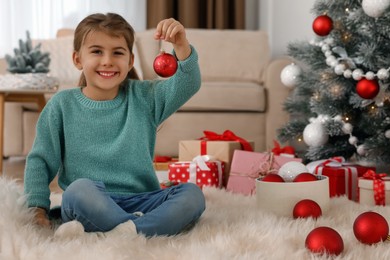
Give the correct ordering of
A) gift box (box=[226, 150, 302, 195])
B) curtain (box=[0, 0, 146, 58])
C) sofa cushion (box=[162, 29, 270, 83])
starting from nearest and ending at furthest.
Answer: gift box (box=[226, 150, 302, 195]), sofa cushion (box=[162, 29, 270, 83]), curtain (box=[0, 0, 146, 58])

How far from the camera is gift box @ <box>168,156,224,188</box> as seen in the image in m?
2.02

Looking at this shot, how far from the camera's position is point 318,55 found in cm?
238

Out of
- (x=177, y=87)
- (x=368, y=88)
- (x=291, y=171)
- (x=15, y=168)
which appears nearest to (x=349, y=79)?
(x=368, y=88)

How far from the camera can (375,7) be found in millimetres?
2006

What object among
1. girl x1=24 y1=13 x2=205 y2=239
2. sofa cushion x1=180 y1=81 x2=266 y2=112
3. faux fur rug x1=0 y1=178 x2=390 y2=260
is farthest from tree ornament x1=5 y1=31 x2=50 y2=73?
faux fur rug x1=0 y1=178 x2=390 y2=260

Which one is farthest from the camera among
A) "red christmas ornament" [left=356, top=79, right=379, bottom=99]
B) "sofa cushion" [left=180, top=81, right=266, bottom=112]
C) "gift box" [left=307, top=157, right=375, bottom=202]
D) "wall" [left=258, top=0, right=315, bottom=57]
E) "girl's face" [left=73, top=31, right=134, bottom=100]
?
"wall" [left=258, top=0, right=315, bottom=57]

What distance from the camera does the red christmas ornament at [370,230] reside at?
109 cm

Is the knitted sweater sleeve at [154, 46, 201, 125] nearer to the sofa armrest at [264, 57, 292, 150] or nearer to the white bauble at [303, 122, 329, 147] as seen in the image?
the white bauble at [303, 122, 329, 147]

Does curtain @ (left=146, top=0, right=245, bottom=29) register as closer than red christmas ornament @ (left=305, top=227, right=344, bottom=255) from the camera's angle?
→ No

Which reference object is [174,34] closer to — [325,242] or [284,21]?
[325,242]

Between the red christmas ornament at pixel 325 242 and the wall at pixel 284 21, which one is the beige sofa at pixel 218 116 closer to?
the wall at pixel 284 21

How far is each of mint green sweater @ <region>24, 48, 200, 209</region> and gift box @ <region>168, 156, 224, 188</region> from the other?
652 mm

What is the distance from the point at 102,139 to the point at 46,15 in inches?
124

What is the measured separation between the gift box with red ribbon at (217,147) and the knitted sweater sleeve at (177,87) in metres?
0.75
